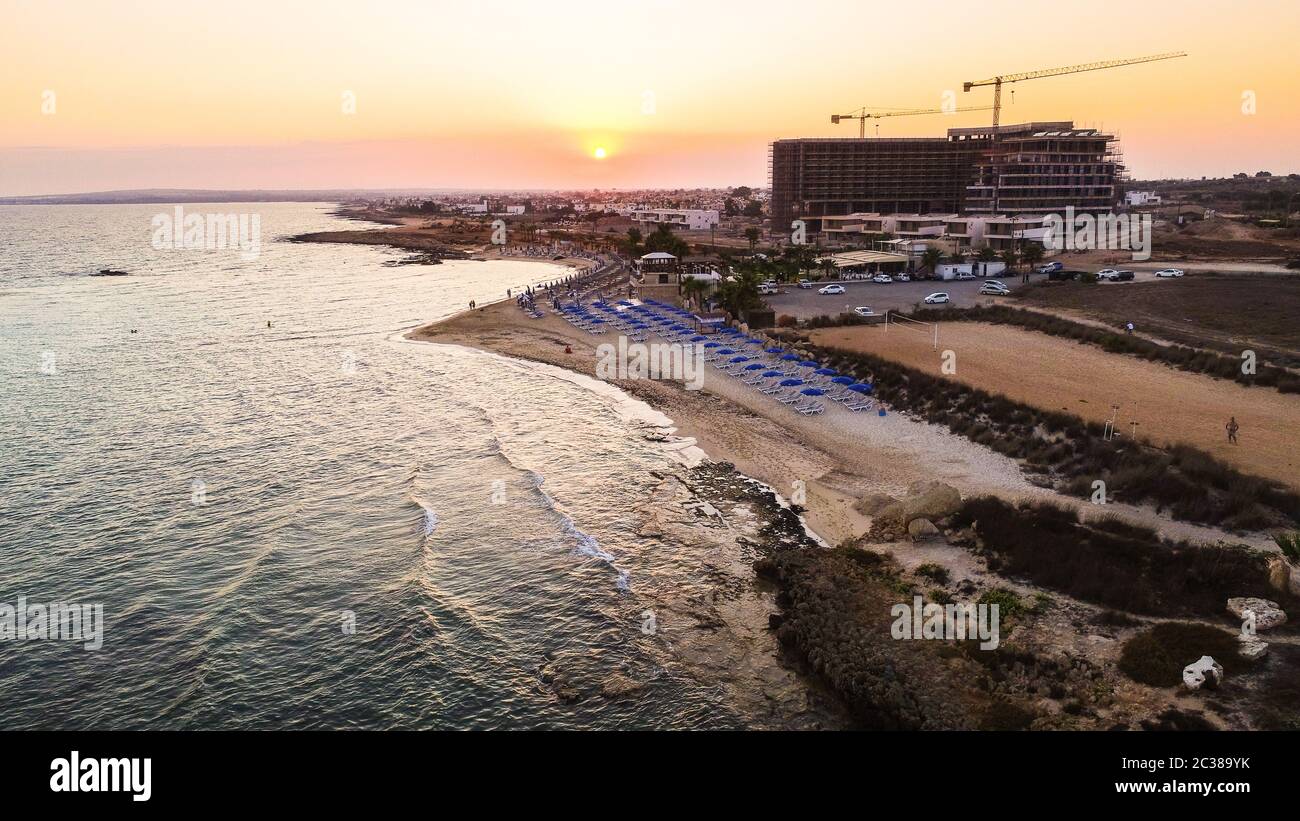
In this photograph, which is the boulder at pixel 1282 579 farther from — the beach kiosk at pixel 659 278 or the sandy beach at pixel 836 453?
the beach kiosk at pixel 659 278

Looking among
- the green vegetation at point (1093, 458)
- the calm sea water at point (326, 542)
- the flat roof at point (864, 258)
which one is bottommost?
the calm sea water at point (326, 542)

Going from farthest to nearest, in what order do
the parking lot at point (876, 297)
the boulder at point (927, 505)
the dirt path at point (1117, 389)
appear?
the parking lot at point (876, 297), the dirt path at point (1117, 389), the boulder at point (927, 505)

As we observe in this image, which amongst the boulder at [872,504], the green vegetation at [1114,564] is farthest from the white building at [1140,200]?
the green vegetation at [1114,564]

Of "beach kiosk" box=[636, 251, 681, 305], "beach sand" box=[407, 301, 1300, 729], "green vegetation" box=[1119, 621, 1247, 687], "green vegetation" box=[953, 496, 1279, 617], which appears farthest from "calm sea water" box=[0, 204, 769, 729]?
"beach kiosk" box=[636, 251, 681, 305]

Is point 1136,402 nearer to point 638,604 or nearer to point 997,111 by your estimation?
point 638,604

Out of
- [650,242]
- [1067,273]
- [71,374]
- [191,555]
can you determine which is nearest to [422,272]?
[650,242]

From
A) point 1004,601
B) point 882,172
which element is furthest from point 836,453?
point 882,172
